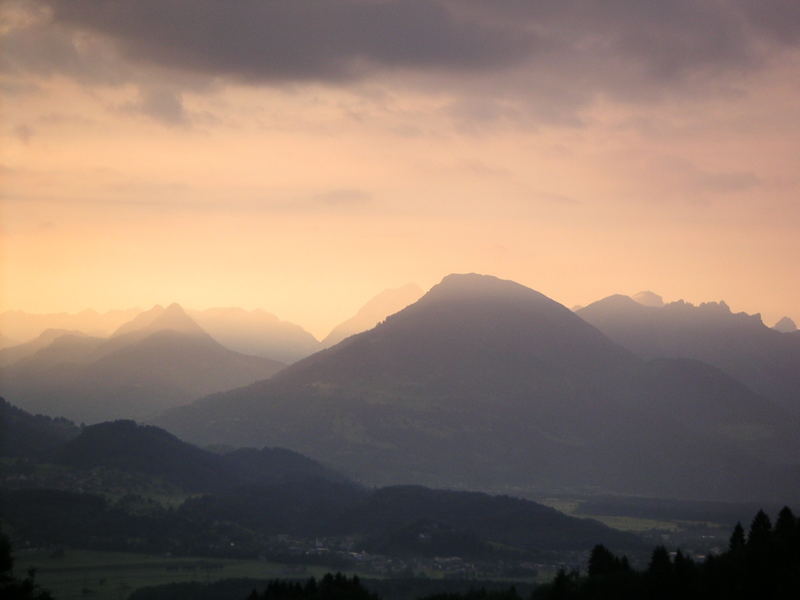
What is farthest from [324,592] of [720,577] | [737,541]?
[737,541]

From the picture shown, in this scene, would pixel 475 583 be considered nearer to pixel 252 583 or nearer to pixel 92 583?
pixel 252 583

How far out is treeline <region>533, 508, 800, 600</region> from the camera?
350ft

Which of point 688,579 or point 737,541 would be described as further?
point 737,541

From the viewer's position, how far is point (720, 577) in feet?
366

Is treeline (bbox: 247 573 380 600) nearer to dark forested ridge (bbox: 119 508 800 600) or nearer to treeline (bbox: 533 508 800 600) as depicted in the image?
dark forested ridge (bbox: 119 508 800 600)

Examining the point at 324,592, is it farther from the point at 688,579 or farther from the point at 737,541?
the point at 737,541

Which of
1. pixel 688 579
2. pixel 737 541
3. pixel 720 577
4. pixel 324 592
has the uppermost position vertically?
pixel 737 541

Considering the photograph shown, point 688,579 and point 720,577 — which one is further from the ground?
point 720,577

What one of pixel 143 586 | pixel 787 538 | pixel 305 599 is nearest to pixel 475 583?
pixel 143 586

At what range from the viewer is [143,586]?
192m

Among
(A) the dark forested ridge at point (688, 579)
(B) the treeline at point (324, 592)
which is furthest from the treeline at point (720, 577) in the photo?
(B) the treeline at point (324, 592)

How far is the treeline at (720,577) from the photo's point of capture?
350ft

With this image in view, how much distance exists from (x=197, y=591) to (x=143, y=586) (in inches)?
481

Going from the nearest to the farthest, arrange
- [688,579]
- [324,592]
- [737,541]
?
[688,579] < [737,541] < [324,592]
